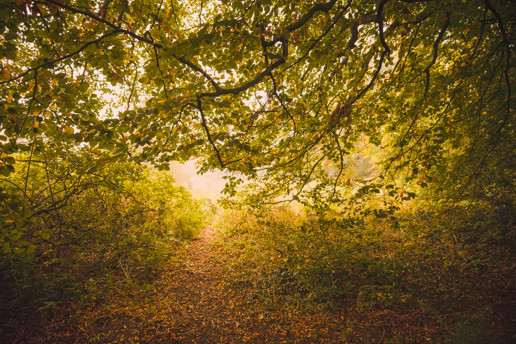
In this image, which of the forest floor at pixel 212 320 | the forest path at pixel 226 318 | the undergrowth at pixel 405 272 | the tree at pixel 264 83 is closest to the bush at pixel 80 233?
the forest floor at pixel 212 320

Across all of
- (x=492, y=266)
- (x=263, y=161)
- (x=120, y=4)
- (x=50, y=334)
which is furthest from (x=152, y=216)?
(x=492, y=266)

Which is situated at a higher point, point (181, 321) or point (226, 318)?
point (181, 321)

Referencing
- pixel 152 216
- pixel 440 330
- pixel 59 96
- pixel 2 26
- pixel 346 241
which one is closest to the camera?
pixel 2 26

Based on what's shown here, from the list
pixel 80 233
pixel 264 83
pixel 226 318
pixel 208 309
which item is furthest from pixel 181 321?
pixel 264 83

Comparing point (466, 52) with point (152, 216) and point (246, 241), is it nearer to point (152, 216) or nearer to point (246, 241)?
point (246, 241)

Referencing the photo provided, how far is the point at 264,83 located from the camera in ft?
12.9

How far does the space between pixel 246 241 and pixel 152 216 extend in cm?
322

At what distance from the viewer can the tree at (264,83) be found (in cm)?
229

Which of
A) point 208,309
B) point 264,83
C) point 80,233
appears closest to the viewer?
point 264,83

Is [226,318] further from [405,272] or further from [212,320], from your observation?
[405,272]

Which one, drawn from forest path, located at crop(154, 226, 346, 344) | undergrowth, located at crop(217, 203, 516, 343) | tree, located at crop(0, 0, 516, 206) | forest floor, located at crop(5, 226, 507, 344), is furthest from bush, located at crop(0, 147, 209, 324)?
undergrowth, located at crop(217, 203, 516, 343)

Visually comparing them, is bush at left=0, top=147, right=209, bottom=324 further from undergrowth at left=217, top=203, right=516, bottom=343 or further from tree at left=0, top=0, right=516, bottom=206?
undergrowth at left=217, top=203, right=516, bottom=343

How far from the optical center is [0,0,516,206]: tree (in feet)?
7.52

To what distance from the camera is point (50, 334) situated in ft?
11.7
